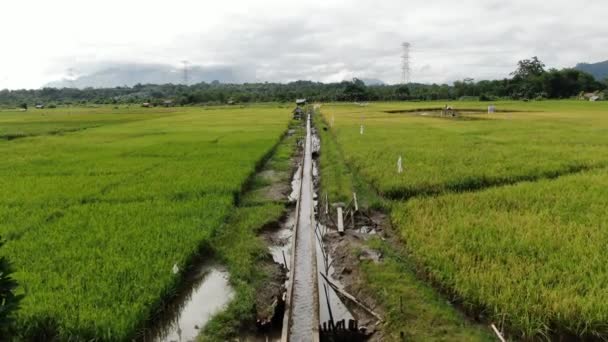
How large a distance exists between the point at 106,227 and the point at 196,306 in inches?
122

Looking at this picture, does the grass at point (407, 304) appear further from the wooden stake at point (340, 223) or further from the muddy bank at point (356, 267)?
the wooden stake at point (340, 223)

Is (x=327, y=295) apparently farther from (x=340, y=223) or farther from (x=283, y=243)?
(x=340, y=223)

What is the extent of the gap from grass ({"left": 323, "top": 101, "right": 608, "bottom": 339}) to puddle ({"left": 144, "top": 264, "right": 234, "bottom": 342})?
228 cm

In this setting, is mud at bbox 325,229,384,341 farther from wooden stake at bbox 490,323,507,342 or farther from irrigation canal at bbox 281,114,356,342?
wooden stake at bbox 490,323,507,342

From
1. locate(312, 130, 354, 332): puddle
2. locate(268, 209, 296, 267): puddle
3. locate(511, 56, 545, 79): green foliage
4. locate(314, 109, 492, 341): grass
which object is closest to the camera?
locate(314, 109, 492, 341): grass

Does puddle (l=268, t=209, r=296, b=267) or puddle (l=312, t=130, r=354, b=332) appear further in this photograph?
puddle (l=268, t=209, r=296, b=267)

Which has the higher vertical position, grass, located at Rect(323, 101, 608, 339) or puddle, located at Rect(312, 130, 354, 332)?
grass, located at Rect(323, 101, 608, 339)

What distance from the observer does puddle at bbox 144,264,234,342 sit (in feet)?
16.5

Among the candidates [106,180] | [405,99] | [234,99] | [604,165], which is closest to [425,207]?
[604,165]

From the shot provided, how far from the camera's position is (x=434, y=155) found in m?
14.3

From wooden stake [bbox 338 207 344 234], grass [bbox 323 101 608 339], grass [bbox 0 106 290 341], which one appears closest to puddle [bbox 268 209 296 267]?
wooden stake [bbox 338 207 344 234]

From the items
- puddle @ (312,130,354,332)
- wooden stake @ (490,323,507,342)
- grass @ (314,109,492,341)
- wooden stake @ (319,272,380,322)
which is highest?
wooden stake @ (490,323,507,342)

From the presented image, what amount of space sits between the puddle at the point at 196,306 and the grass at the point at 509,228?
7.49 feet

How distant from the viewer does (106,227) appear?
25.2 feet
